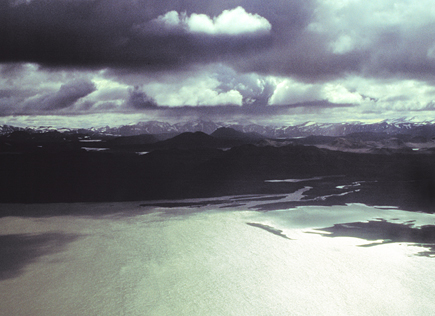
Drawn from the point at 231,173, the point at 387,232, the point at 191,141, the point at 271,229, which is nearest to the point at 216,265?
the point at 271,229

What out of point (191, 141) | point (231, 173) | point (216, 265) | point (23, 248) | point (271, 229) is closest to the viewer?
point (216, 265)

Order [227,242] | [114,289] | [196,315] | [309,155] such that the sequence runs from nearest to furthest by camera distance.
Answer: [196,315], [114,289], [227,242], [309,155]

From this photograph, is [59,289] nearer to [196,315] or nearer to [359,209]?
[196,315]

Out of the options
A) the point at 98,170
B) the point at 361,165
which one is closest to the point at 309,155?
the point at 361,165

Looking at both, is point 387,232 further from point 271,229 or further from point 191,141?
point 191,141

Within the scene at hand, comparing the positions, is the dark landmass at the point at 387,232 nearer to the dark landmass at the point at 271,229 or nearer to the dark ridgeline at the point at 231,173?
the dark landmass at the point at 271,229

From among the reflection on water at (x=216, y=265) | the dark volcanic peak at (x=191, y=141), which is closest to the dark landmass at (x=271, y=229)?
the reflection on water at (x=216, y=265)

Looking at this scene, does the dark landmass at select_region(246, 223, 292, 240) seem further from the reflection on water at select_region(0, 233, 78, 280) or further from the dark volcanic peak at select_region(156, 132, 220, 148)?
the dark volcanic peak at select_region(156, 132, 220, 148)

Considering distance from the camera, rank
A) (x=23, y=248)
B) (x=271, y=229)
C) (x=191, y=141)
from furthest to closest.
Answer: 1. (x=191, y=141)
2. (x=271, y=229)
3. (x=23, y=248)

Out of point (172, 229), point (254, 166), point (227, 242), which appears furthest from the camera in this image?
point (254, 166)
